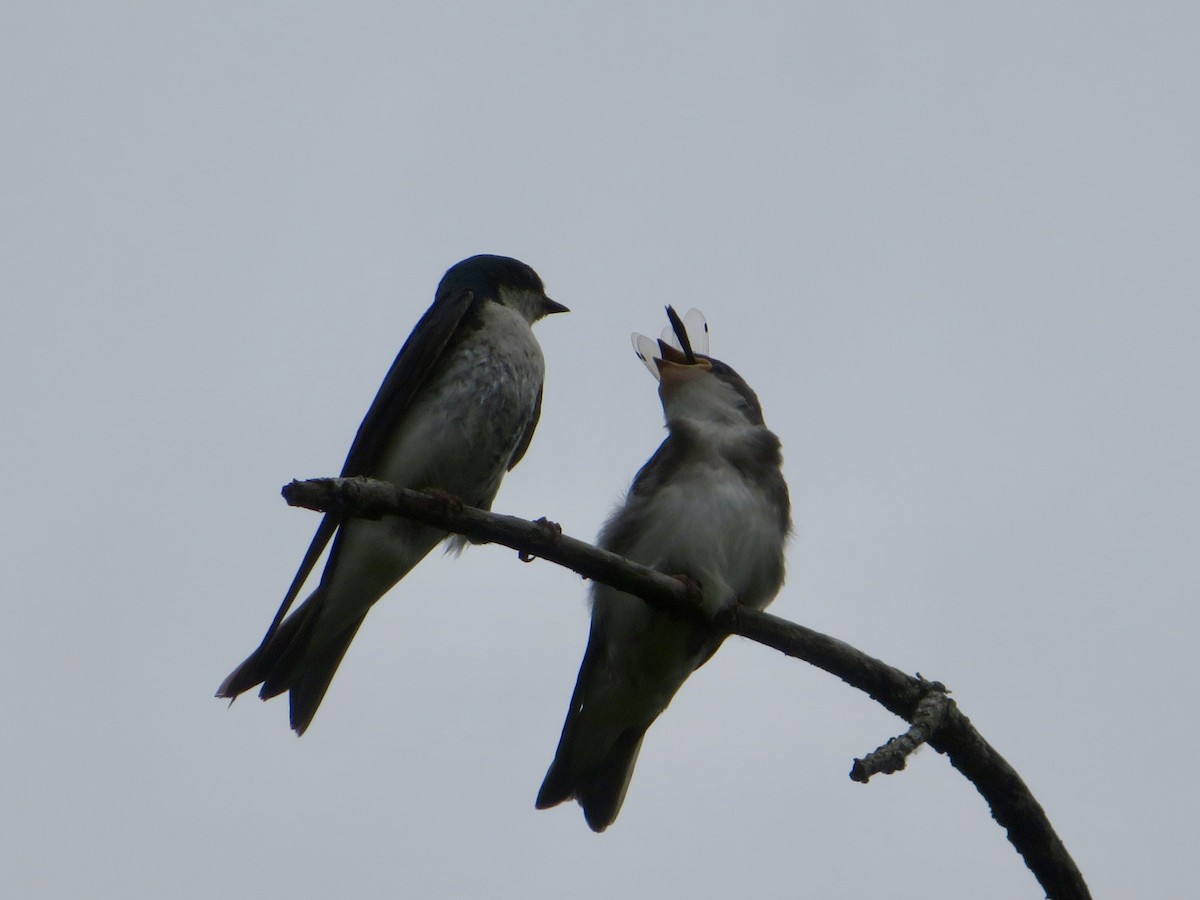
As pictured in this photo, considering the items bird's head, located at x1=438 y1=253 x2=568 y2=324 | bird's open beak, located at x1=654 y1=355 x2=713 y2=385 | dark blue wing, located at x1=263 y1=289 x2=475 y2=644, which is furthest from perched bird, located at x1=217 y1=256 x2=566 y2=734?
bird's open beak, located at x1=654 y1=355 x2=713 y2=385

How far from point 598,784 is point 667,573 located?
123cm

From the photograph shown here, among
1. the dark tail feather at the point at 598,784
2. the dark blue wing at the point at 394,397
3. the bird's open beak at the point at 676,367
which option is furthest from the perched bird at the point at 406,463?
the dark tail feather at the point at 598,784

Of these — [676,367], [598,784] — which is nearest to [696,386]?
[676,367]

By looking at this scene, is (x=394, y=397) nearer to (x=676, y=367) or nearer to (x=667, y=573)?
(x=676, y=367)

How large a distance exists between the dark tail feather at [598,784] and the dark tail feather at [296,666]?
1.20 meters

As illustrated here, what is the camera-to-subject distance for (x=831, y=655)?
4672 millimetres

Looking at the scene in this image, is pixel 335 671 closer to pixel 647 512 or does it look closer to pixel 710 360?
pixel 647 512

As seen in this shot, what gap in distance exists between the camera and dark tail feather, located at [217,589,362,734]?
6312mm

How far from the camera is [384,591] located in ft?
21.9

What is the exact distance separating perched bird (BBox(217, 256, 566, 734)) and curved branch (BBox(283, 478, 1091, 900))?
1.67m

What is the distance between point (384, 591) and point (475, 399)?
1039mm

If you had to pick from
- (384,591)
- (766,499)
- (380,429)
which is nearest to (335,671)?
(384,591)

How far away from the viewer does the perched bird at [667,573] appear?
5.73 m

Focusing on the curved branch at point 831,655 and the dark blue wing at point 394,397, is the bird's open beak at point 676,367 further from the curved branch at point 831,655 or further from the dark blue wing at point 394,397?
the curved branch at point 831,655
